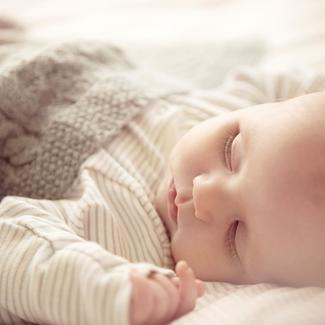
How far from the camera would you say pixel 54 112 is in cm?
101

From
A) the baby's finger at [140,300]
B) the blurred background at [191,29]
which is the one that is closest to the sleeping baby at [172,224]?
the baby's finger at [140,300]

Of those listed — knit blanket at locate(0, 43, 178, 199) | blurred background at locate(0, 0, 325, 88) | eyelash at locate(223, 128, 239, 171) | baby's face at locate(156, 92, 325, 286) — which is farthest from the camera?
blurred background at locate(0, 0, 325, 88)

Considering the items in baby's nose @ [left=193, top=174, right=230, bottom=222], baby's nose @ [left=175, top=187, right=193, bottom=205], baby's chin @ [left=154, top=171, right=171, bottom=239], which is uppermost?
baby's nose @ [left=193, top=174, right=230, bottom=222]

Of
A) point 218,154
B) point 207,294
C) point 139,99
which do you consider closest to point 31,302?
point 207,294

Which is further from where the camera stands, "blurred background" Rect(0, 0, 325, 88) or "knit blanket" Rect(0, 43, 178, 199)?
"blurred background" Rect(0, 0, 325, 88)

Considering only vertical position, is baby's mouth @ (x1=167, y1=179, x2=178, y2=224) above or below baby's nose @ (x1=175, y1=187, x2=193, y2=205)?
below

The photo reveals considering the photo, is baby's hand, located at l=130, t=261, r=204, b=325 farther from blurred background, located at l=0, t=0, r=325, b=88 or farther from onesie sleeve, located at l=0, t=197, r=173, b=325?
blurred background, located at l=0, t=0, r=325, b=88

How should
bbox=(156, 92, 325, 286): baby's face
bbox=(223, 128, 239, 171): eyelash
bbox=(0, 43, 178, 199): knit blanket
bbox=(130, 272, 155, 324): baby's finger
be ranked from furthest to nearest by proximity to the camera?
1. bbox=(0, 43, 178, 199): knit blanket
2. bbox=(223, 128, 239, 171): eyelash
3. bbox=(156, 92, 325, 286): baby's face
4. bbox=(130, 272, 155, 324): baby's finger

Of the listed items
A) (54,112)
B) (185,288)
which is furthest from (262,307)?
(54,112)

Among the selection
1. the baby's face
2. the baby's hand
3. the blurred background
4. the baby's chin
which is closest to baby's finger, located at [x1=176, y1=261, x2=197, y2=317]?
the baby's hand

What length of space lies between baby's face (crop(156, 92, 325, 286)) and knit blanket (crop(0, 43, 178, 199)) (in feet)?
0.55

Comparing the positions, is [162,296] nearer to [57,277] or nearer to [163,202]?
[57,277]

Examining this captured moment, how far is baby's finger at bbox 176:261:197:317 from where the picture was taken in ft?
2.11

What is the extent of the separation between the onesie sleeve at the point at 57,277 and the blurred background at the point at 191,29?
0.67 m
